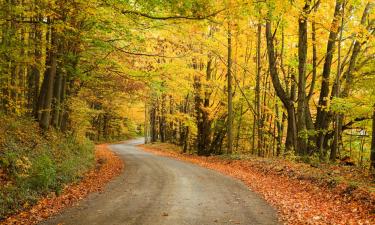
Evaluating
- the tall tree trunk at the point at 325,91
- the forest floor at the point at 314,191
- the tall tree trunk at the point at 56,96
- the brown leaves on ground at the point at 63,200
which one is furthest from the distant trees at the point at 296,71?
the tall tree trunk at the point at 56,96

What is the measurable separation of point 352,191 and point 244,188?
365cm

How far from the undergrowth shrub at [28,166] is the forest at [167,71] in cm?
5

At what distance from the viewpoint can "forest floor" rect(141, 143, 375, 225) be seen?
907cm

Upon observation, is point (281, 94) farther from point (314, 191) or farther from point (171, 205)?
point (171, 205)

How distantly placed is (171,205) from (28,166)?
4.47 m

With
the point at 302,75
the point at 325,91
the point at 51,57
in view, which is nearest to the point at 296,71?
the point at 325,91

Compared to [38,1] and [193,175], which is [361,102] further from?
[38,1]

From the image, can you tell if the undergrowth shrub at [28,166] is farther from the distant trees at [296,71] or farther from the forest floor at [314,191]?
the forest floor at [314,191]

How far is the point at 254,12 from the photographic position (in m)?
10.2

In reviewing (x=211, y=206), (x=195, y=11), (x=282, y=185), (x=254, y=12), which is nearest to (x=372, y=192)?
(x=282, y=185)

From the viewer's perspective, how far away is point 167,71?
21688 mm

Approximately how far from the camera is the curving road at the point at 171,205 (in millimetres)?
8469

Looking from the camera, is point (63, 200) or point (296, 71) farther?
point (296, 71)

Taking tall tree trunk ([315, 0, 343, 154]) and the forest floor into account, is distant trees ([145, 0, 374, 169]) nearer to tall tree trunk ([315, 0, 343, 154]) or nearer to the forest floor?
tall tree trunk ([315, 0, 343, 154])
